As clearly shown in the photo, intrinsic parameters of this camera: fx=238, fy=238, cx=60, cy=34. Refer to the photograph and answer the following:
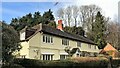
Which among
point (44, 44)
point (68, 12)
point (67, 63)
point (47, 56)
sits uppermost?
point (68, 12)

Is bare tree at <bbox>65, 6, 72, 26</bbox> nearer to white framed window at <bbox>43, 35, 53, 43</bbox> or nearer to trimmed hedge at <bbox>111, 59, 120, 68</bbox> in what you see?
white framed window at <bbox>43, 35, 53, 43</bbox>

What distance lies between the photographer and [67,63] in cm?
1554

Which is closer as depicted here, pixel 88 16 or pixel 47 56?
pixel 47 56

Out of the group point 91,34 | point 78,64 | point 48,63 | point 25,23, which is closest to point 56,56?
point 78,64

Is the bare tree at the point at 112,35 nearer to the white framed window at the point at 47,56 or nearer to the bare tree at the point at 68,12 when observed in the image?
the bare tree at the point at 68,12

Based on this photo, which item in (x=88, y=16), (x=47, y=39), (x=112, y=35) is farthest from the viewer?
(x=88, y=16)

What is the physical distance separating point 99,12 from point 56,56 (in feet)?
66.2

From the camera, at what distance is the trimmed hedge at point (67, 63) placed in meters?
13.7

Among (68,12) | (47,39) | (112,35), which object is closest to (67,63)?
(47,39)

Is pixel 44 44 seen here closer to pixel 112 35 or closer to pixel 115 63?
pixel 115 63

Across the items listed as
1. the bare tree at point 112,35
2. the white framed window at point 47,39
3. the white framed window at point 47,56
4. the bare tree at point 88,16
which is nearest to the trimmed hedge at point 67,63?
the white framed window at point 47,56

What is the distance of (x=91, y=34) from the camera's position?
4222 cm

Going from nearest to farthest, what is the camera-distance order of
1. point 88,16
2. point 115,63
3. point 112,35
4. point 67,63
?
1. point 67,63
2. point 115,63
3. point 112,35
4. point 88,16

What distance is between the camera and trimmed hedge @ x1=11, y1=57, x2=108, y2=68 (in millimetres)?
13700
